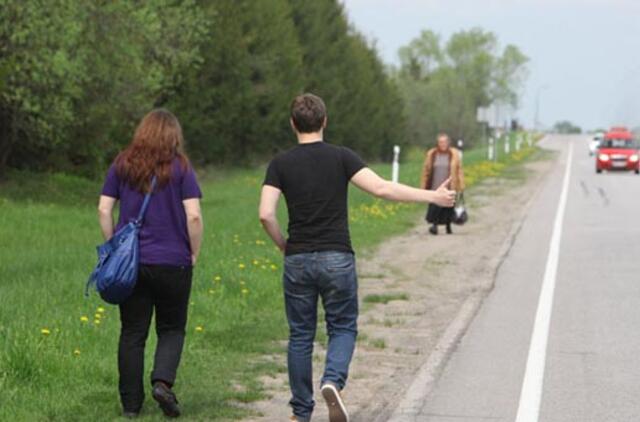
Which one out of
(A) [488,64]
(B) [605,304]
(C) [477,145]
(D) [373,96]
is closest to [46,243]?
(B) [605,304]

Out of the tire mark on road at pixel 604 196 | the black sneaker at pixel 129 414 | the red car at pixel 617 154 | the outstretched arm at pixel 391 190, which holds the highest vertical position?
the outstretched arm at pixel 391 190

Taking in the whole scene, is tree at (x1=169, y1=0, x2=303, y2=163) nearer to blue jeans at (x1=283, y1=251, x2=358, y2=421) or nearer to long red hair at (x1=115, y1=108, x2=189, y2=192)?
long red hair at (x1=115, y1=108, x2=189, y2=192)

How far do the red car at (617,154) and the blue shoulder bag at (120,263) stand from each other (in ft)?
157

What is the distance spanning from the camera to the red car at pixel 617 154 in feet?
177

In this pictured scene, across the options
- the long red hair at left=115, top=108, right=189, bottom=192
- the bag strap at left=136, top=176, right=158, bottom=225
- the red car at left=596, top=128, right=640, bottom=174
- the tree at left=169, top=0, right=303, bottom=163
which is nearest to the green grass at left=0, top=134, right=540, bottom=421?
the bag strap at left=136, top=176, right=158, bottom=225

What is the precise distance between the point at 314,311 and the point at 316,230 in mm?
496

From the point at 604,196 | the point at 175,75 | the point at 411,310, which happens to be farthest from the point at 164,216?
the point at 175,75

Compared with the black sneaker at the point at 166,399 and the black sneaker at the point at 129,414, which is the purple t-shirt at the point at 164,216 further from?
the black sneaker at the point at 129,414

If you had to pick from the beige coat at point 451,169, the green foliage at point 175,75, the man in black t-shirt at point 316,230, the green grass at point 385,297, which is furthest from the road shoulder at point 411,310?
the green foliage at point 175,75

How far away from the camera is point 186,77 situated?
4197 centimetres

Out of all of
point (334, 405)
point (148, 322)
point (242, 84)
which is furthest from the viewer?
point (242, 84)

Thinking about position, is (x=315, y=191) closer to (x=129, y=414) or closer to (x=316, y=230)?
(x=316, y=230)

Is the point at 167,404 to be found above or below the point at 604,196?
above

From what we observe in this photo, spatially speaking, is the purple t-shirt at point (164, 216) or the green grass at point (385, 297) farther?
the green grass at point (385, 297)
